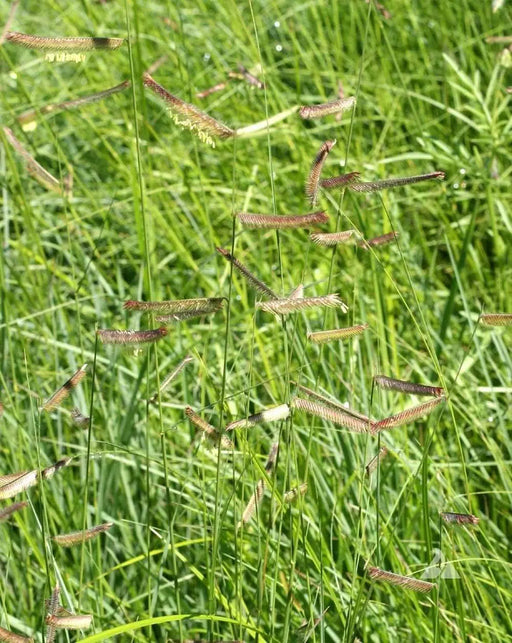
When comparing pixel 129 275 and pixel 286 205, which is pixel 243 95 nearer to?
pixel 286 205

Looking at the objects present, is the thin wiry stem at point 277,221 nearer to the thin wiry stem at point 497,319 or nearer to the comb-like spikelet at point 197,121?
the comb-like spikelet at point 197,121

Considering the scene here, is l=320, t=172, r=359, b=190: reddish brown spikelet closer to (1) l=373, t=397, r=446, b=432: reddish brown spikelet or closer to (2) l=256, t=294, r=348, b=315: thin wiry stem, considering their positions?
(2) l=256, t=294, r=348, b=315: thin wiry stem

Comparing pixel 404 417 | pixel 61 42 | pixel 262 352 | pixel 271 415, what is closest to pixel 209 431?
pixel 271 415

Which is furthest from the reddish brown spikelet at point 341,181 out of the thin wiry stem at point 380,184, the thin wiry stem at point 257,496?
the thin wiry stem at point 257,496

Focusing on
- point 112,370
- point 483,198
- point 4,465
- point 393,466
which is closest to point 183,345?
point 112,370

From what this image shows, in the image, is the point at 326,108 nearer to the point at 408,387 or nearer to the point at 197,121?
the point at 197,121

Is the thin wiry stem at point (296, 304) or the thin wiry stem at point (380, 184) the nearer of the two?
the thin wiry stem at point (296, 304)

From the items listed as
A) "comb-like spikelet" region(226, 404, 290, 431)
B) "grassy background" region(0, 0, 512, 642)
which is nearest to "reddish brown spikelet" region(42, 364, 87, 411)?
"grassy background" region(0, 0, 512, 642)
